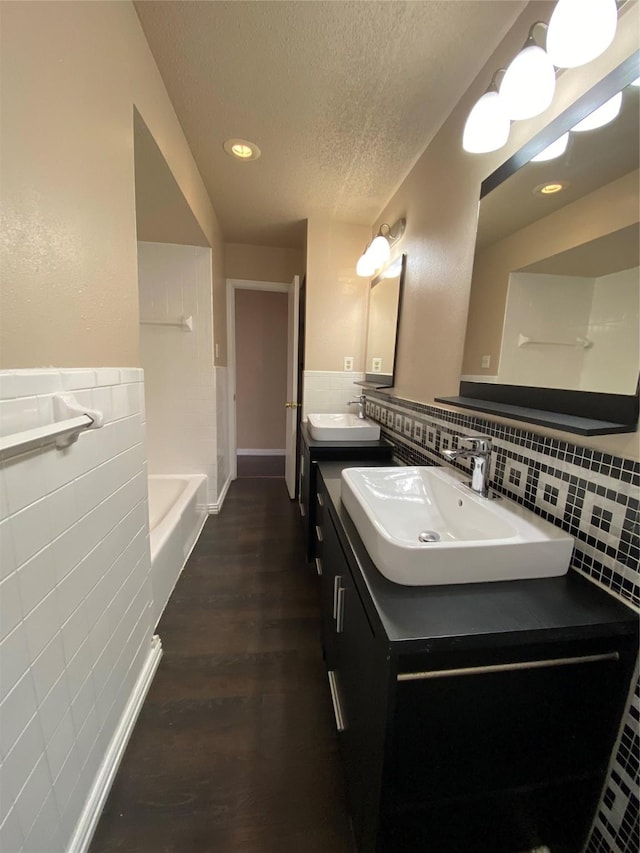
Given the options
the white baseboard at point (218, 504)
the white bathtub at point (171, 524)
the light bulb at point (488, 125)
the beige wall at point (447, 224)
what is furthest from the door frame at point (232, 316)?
the light bulb at point (488, 125)

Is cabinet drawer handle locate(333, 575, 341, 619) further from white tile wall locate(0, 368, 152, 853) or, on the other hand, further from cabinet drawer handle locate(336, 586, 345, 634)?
white tile wall locate(0, 368, 152, 853)

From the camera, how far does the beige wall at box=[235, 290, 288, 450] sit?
14.1ft

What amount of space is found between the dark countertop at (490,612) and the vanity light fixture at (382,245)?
1.95 metres

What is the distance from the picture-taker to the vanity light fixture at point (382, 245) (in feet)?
6.52

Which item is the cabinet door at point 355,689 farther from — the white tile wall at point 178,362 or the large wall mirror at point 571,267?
the white tile wall at point 178,362

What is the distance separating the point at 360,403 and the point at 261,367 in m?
2.21

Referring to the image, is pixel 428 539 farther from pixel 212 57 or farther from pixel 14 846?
pixel 212 57

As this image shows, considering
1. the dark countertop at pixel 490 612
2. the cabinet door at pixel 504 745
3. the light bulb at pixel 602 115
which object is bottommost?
the cabinet door at pixel 504 745

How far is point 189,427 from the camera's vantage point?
2.70 meters

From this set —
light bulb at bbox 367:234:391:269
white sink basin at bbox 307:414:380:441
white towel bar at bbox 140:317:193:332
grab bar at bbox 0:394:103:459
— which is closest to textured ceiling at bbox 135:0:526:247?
light bulb at bbox 367:234:391:269

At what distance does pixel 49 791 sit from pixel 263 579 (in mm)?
1250

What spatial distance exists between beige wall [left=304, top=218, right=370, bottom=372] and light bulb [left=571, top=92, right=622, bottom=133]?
73.2 inches

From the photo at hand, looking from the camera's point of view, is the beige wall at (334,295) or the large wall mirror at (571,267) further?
the beige wall at (334,295)

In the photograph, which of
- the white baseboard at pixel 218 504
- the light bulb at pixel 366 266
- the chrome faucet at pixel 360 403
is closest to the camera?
the light bulb at pixel 366 266
